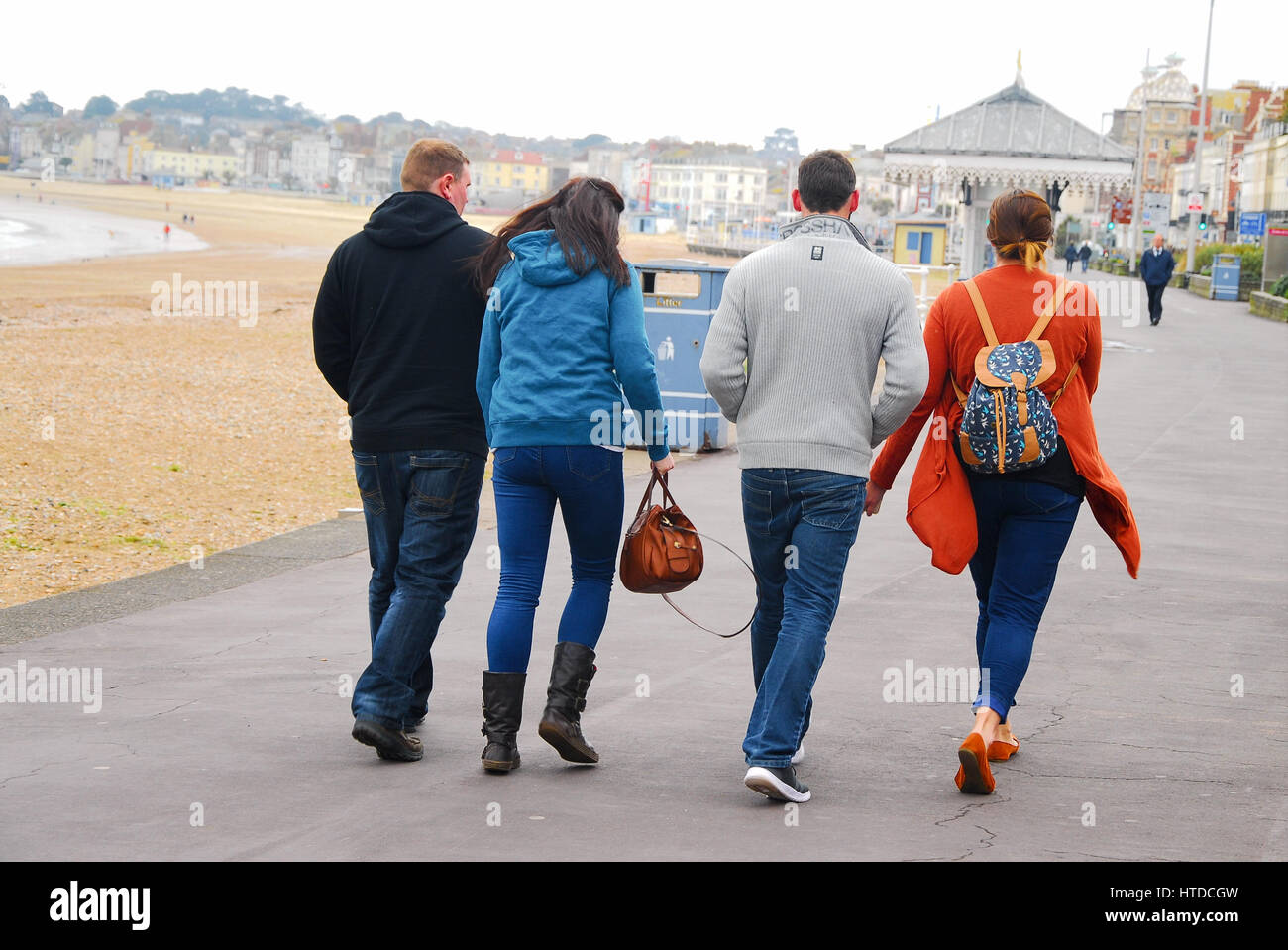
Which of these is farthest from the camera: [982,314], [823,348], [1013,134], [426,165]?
[1013,134]

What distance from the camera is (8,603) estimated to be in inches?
299

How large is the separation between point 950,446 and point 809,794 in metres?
1.15

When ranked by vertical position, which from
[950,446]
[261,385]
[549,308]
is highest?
[549,308]

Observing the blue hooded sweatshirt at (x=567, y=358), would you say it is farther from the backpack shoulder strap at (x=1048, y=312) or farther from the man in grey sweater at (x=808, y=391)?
the backpack shoulder strap at (x=1048, y=312)

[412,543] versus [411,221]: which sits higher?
[411,221]

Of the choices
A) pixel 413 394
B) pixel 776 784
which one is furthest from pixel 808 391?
pixel 413 394

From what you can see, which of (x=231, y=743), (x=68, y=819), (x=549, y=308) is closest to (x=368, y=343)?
(x=549, y=308)

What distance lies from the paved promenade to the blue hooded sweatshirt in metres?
1.07

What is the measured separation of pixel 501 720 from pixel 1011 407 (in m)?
1.80

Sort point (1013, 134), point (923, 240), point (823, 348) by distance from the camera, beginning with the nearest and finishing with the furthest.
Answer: point (823, 348), point (1013, 134), point (923, 240)

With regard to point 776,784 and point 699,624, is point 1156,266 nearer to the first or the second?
point 699,624

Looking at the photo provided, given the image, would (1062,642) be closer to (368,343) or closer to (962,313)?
(962,313)

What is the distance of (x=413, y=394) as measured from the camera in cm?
511

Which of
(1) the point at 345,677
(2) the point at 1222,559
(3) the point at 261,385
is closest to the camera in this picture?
(1) the point at 345,677
